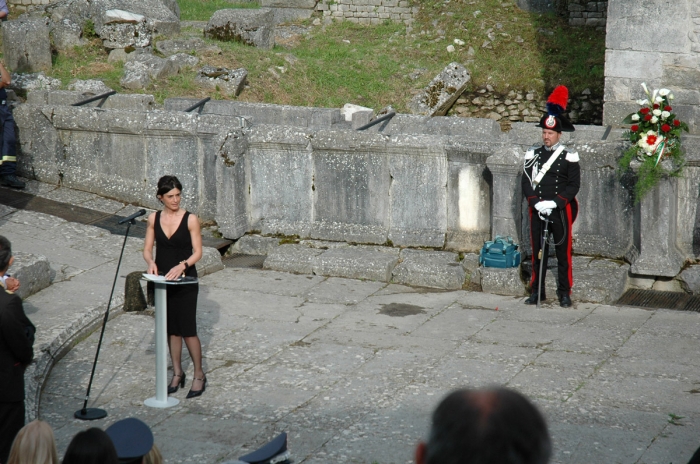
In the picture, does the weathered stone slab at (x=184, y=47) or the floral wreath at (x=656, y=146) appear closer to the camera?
the floral wreath at (x=656, y=146)

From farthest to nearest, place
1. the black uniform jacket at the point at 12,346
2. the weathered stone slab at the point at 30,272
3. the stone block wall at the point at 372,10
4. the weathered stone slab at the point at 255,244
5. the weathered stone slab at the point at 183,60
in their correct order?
the stone block wall at the point at 372,10 < the weathered stone slab at the point at 183,60 < the weathered stone slab at the point at 255,244 < the weathered stone slab at the point at 30,272 < the black uniform jacket at the point at 12,346

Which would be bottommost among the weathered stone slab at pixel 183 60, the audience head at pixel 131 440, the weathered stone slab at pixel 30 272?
the weathered stone slab at pixel 30 272

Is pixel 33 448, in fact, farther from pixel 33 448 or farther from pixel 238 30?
pixel 238 30

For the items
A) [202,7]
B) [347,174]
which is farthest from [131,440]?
[202,7]

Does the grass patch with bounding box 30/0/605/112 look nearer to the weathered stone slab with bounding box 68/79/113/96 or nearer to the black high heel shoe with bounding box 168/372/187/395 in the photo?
the weathered stone slab with bounding box 68/79/113/96

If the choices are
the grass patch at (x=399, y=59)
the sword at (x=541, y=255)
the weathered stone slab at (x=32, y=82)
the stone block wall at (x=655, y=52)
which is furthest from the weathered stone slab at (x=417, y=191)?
the weathered stone slab at (x=32, y=82)

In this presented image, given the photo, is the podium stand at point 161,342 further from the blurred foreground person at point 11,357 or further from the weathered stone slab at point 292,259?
the weathered stone slab at point 292,259

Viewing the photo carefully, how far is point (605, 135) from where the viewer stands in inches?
386

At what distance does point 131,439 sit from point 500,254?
497 centimetres

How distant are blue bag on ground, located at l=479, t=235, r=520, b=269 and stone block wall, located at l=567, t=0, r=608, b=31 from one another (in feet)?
38.6

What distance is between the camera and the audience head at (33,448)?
3096mm

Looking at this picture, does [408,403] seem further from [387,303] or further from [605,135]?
[605,135]

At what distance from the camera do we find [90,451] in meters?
2.80

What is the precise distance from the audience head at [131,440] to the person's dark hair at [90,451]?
1.21ft
